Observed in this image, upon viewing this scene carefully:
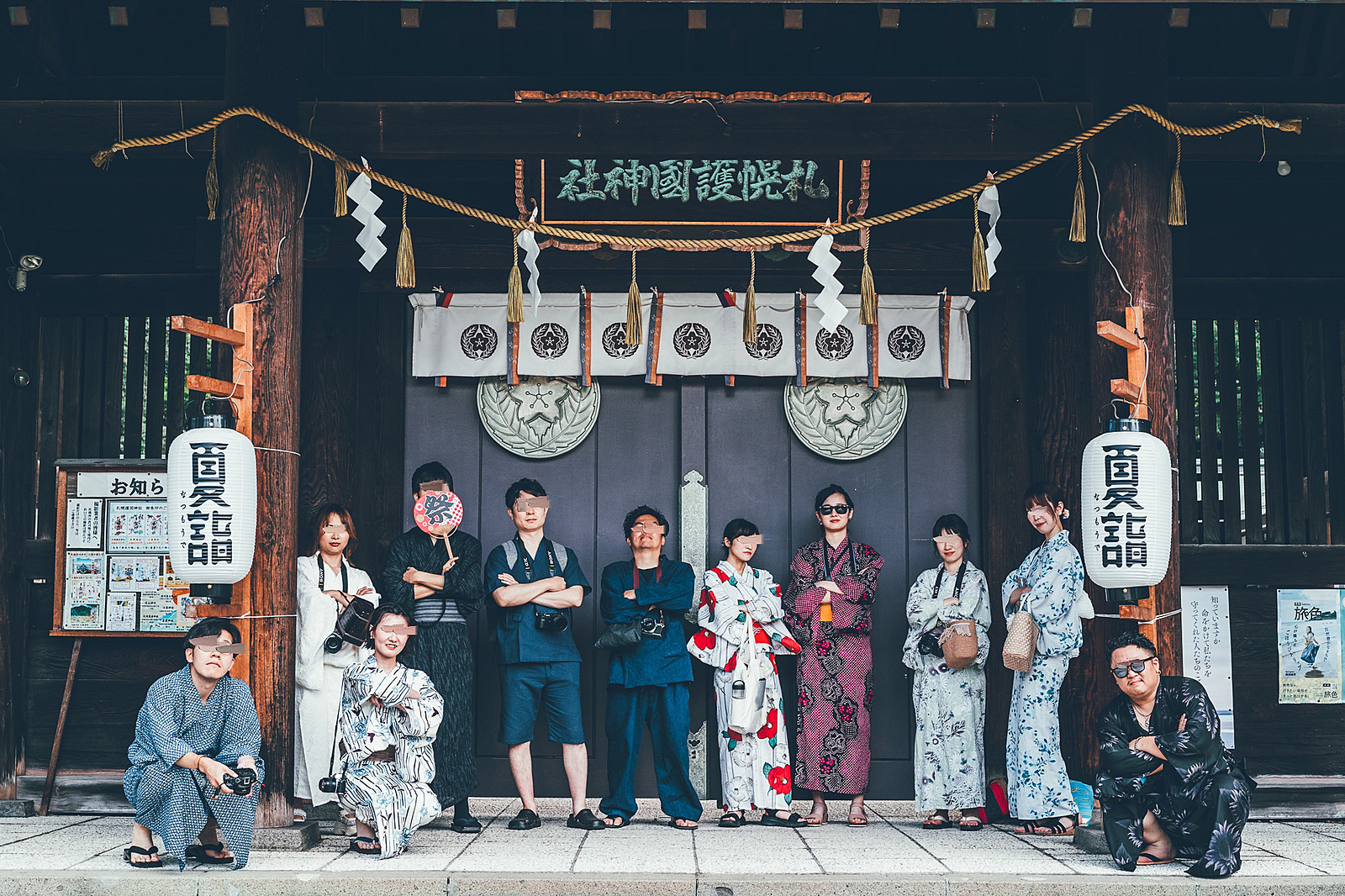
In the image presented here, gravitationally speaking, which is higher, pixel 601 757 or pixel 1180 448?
pixel 1180 448

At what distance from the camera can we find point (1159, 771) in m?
5.84

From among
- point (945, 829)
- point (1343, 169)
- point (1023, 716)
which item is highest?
point (1343, 169)

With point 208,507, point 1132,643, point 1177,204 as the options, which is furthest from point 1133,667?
point 208,507

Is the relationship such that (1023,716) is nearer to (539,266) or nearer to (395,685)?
(395,685)

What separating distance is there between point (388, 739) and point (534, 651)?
1.10 metres

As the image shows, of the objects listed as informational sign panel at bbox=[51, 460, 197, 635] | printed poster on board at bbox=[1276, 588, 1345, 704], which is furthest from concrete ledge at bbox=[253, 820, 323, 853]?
printed poster on board at bbox=[1276, 588, 1345, 704]

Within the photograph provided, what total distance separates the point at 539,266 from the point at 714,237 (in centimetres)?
122

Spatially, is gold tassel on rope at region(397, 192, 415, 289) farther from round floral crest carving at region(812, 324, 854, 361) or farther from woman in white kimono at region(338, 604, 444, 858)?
round floral crest carving at region(812, 324, 854, 361)

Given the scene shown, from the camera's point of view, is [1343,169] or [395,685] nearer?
[395,685]

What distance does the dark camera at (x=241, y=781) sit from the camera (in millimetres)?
5602

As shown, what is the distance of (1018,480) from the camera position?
26.4 feet

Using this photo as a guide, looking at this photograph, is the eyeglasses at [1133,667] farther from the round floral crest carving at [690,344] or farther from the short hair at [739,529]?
the round floral crest carving at [690,344]

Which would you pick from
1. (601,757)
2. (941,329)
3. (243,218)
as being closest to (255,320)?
(243,218)

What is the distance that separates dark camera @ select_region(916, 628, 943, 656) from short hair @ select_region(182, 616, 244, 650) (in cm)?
395
